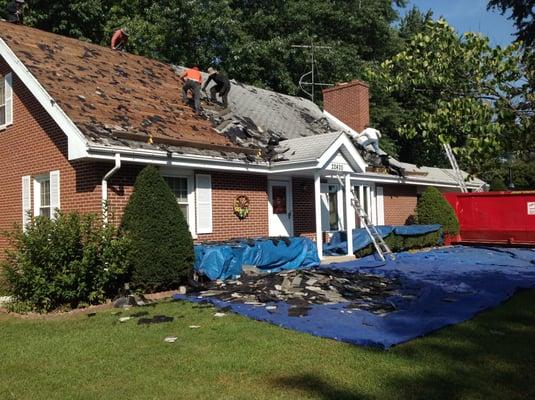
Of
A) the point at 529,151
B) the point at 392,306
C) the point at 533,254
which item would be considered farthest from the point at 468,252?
the point at 529,151

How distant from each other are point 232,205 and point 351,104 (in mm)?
11556

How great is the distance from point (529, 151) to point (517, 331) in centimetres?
310

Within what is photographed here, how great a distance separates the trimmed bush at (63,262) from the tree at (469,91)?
6420 millimetres

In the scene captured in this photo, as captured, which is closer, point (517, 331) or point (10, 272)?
point (517, 331)

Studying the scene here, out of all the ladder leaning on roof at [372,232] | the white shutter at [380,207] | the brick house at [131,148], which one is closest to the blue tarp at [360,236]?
the ladder leaning on roof at [372,232]

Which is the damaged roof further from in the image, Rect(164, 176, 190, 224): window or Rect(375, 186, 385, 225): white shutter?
Rect(375, 186, 385, 225): white shutter

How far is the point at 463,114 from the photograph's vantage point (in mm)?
5293

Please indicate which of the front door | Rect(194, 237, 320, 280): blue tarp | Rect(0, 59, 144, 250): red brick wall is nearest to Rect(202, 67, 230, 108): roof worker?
the front door

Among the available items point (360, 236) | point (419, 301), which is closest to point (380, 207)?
point (360, 236)

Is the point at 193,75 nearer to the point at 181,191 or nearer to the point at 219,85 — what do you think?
the point at 219,85

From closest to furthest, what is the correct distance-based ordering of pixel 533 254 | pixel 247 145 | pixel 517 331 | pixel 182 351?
pixel 182 351 → pixel 517 331 → pixel 247 145 → pixel 533 254

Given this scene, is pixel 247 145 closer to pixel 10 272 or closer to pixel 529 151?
pixel 10 272

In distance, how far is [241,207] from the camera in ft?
46.4

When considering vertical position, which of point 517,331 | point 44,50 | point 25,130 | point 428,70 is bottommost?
point 517,331
